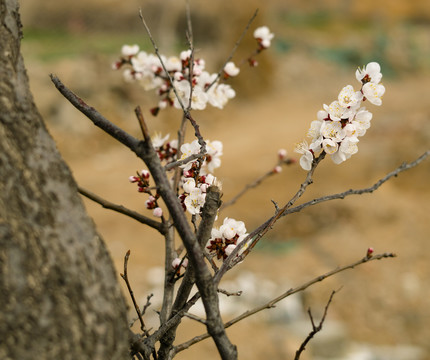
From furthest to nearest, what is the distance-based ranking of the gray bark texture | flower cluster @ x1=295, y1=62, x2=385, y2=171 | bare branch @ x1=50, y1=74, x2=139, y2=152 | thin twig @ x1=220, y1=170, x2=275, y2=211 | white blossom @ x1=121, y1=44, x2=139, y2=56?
1. white blossom @ x1=121, y1=44, x2=139, y2=56
2. thin twig @ x1=220, y1=170, x2=275, y2=211
3. flower cluster @ x1=295, y1=62, x2=385, y2=171
4. bare branch @ x1=50, y1=74, x2=139, y2=152
5. the gray bark texture

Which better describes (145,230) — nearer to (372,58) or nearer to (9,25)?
(9,25)

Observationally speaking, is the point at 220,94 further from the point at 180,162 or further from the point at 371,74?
the point at 180,162

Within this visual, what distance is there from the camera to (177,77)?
4.36 feet

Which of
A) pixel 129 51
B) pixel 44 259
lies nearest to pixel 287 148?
pixel 129 51

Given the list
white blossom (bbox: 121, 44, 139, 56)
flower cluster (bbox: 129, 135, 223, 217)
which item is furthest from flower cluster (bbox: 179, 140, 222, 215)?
white blossom (bbox: 121, 44, 139, 56)

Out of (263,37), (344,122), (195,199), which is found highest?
(263,37)

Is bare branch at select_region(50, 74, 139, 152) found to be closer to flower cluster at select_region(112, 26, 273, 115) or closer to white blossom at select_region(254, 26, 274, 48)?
flower cluster at select_region(112, 26, 273, 115)

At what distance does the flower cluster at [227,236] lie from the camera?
933 millimetres

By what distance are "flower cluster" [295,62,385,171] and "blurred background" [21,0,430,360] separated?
54cm

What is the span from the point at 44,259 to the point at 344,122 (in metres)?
0.60

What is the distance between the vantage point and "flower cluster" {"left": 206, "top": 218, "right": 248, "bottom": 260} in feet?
3.06

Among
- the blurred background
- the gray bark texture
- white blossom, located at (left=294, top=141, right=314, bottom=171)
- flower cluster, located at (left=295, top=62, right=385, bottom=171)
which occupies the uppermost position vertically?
the blurred background

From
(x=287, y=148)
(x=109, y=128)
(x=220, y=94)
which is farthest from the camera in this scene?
(x=287, y=148)

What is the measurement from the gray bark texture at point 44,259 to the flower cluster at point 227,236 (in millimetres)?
318
